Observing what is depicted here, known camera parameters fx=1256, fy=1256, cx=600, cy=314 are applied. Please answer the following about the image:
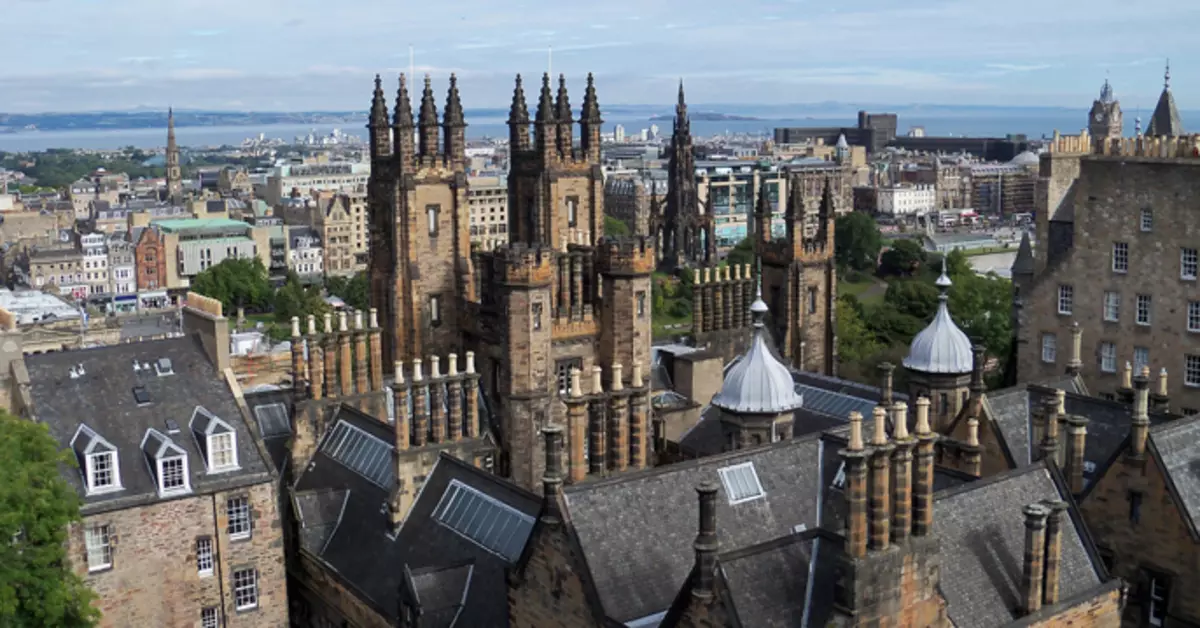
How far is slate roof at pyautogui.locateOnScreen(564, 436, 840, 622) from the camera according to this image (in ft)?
86.6

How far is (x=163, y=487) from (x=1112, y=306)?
40155mm

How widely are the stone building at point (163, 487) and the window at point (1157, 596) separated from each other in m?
24.0

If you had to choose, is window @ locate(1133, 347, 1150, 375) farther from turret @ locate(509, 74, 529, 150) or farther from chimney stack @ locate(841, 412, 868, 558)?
chimney stack @ locate(841, 412, 868, 558)

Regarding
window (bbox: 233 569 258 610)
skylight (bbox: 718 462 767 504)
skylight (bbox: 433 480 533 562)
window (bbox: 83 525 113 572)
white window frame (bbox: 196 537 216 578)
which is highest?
skylight (bbox: 718 462 767 504)

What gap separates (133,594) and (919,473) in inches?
→ 908

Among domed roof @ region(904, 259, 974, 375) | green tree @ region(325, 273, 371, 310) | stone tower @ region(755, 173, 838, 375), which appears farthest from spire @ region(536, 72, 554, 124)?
green tree @ region(325, 273, 371, 310)

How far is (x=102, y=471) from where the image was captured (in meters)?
35.4

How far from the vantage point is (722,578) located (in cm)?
2272

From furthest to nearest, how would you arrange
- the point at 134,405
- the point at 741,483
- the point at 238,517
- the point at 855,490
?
the point at 134,405 < the point at 238,517 < the point at 741,483 < the point at 855,490

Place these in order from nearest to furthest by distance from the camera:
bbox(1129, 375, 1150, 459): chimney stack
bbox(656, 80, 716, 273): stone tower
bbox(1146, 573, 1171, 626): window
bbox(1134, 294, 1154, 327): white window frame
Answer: bbox(1146, 573, 1171, 626): window, bbox(1129, 375, 1150, 459): chimney stack, bbox(1134, 294, 1154, 327): white window frame, bbox(656, 80, 716, 273): stone tower

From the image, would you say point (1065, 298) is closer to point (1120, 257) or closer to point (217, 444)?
point (1120, 257)

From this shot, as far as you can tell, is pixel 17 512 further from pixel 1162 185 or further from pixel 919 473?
pixel 1162 185

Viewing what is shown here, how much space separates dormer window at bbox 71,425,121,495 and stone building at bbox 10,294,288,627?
28 mm

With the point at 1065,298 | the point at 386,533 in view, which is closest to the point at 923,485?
the point at 386,533
